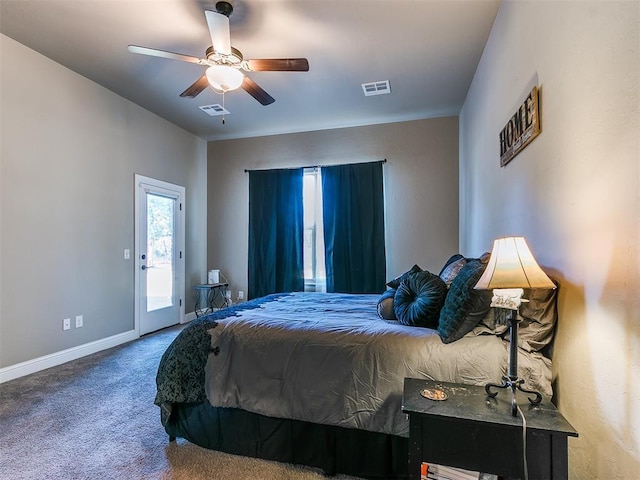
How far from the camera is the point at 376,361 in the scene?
167cm

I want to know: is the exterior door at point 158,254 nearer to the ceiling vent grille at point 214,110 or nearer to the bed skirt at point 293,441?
the ceiling vent grille at point 214,110

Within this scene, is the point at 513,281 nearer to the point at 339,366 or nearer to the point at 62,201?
the point at 339,366

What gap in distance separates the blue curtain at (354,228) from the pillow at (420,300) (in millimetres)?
2474

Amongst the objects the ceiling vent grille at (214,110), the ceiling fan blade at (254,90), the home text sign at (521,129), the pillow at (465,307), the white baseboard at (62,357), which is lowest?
the white baseboard at (62,357)

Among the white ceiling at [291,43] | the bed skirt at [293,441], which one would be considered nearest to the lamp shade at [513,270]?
the bed skirt at [293,441]

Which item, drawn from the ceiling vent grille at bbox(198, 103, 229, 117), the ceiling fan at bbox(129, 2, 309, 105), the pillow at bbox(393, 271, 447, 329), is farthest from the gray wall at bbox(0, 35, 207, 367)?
the pillow at bbox(393, 271, 447, 329)

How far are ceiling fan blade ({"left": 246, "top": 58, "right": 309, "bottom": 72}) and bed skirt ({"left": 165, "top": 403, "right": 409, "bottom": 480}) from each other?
2.33m

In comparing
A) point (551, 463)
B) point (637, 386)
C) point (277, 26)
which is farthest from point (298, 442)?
point (277, 26)

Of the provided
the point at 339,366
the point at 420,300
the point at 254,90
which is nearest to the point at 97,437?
the point at 339,366

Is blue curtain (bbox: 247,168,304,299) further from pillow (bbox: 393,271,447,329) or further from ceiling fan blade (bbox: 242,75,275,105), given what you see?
pillow (bbox: 393,271,447,329)

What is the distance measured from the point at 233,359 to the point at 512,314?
1.44 metres

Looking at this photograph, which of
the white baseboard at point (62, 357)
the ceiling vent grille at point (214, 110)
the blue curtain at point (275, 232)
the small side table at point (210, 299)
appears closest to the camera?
the white baseboard at point (62, 357)

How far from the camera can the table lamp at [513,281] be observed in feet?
3.91

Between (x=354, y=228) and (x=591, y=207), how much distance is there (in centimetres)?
357
